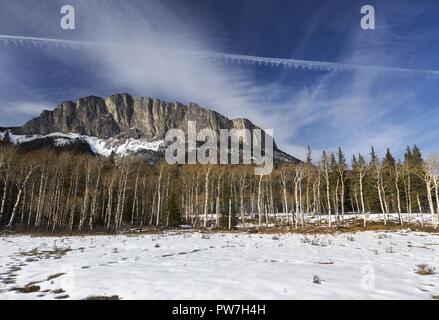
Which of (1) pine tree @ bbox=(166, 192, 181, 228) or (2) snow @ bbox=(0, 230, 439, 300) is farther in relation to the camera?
(1) pine tree @ bbox=(166, 192, 181, 228)

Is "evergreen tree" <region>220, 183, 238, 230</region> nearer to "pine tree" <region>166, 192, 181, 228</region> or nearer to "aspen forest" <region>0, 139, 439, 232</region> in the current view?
"aspen forest" <region>0, 139, 439, 232</region>

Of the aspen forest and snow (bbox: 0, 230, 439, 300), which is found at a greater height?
the aspen forest

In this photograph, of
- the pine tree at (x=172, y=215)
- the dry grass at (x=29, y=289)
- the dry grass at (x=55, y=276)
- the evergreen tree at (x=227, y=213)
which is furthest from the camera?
the pine tree at (x=172, y=215)

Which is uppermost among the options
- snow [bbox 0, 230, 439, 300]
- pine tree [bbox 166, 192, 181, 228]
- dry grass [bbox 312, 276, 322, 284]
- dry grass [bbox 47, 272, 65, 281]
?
pine tree [bbox 166, 192, 181, 228]

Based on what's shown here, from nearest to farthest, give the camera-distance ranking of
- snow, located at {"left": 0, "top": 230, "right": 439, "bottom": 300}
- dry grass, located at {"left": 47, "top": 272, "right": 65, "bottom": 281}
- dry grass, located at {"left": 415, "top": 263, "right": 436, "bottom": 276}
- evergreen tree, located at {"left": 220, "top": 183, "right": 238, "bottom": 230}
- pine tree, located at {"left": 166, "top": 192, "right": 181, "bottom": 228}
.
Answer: snow, located at {"left": 0, "top": 230, "right": 439, "bottom": 300}
dry grass, located at {"left": 47, "top": 272, "right": 65, "bottom": 281}
dry grass, located at {"left": 415, "top": 263, "right": 436, "bottom": 276}
evergreen tree, located at {"left": 220, "top": 183, "right": 238, "bottom": 230}
pine tree, located at {"left": 166, "top": 192, "right": 181, "bottom": 228}

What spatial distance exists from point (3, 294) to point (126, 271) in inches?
147

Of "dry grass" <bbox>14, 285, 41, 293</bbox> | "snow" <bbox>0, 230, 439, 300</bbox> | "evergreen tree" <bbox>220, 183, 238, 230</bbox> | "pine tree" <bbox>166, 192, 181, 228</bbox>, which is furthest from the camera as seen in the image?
"pine tree" <bbox>166, 192, 181, 228</bbox>

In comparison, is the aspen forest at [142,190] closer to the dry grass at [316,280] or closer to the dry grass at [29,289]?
the dry grass at [29,289]

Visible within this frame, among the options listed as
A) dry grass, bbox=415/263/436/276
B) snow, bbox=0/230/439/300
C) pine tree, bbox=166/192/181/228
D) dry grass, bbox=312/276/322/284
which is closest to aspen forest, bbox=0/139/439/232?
pine tree, bbox=166/192/181/228

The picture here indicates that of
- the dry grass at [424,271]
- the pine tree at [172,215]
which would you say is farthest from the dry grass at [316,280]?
the pine tree at [172,215]

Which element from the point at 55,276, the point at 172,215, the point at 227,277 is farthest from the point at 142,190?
the point at 227,277

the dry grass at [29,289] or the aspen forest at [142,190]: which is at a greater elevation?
the aspen forest at [142,190]
